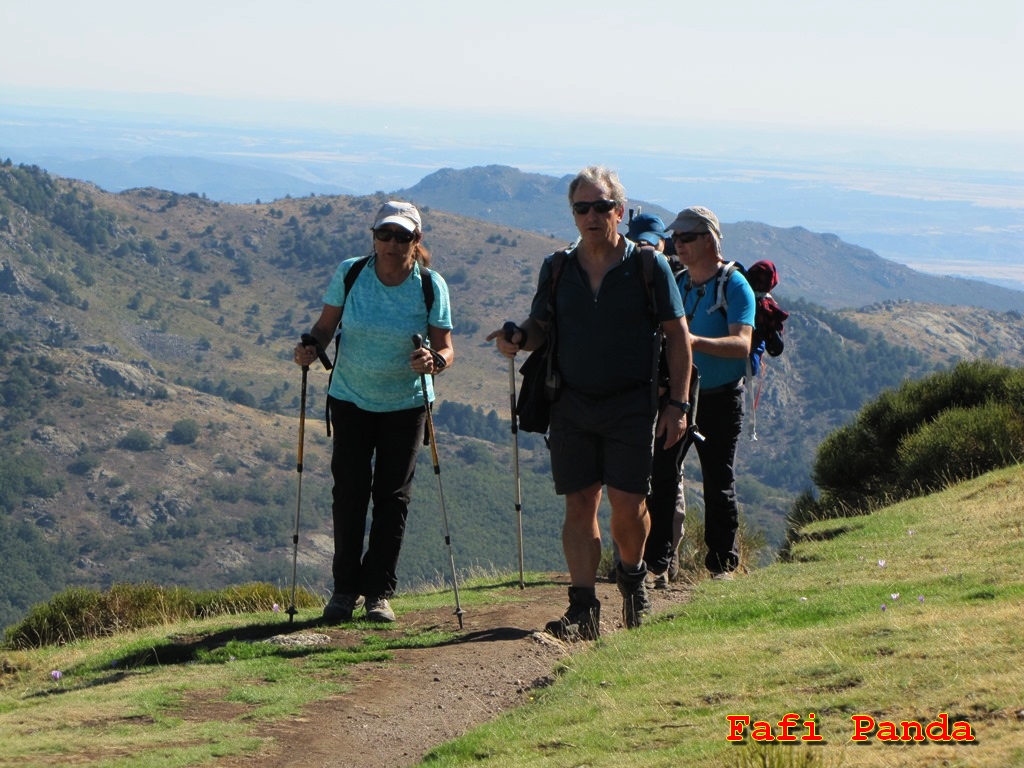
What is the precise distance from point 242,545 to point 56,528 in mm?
16381

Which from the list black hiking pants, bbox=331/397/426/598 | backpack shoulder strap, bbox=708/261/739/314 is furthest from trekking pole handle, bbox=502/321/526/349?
backpack shoulder strap, bbox=708/261/739/314

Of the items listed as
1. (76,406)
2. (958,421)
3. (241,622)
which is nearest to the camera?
(241,622)

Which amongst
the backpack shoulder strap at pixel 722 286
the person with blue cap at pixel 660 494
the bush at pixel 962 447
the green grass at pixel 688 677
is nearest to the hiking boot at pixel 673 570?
the person with blue cap at pixel 660 494

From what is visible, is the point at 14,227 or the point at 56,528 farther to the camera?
the point at 14,227

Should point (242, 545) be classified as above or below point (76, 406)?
below

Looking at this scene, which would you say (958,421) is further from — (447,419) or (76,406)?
(447,419)

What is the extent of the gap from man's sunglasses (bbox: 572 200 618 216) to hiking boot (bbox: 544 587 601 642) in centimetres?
195

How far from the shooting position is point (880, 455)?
47.9ft

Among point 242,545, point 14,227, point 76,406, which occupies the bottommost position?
point 242,545

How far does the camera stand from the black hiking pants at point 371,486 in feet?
24.4

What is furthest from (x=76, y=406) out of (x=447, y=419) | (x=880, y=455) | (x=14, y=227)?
(x=880, y=455)

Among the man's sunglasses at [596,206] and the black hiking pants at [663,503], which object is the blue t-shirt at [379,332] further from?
the black hiking pants at [663,503]

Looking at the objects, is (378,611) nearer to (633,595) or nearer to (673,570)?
(633,595)

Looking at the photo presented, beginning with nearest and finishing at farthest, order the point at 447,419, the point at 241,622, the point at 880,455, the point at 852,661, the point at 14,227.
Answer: the point at 852,661, the point at 241,622, the point at 880,455, the point at 447,419, the point at 14,227
